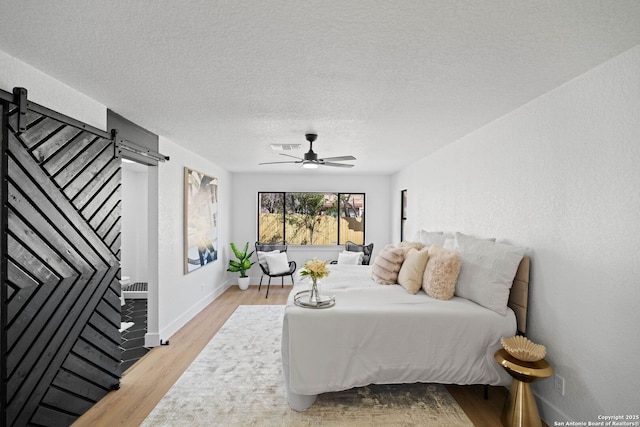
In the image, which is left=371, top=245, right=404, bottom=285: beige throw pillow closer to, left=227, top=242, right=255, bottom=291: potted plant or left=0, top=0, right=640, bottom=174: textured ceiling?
left=0, top=0, right=640, bottom=174: textured ceiling

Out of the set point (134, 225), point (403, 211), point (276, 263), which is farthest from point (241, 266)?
point (403, 211)

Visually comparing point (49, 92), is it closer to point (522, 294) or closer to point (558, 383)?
point (522, 294)

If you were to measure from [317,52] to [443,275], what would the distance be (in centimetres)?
211

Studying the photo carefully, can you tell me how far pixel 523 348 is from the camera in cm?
232

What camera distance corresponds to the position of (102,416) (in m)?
2.43

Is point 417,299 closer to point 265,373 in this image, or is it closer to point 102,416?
point 265,373

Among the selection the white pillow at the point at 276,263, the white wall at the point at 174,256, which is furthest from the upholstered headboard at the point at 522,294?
the white pillow at the point at 276,263

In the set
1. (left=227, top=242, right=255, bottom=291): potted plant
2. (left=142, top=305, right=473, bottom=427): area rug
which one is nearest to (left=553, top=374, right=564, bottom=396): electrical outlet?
(left=142, top=305, right=473, bottom=427): area rug

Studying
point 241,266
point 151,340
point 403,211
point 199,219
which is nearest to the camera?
point 151,340

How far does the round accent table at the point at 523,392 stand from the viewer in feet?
6.89

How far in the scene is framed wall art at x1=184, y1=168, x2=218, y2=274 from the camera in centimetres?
448

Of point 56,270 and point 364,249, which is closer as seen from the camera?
Answer: point 56,270

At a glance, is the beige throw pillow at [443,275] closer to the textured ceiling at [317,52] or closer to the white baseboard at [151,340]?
the textured ceiling at [317,52]

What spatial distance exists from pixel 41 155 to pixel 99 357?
164 cm
